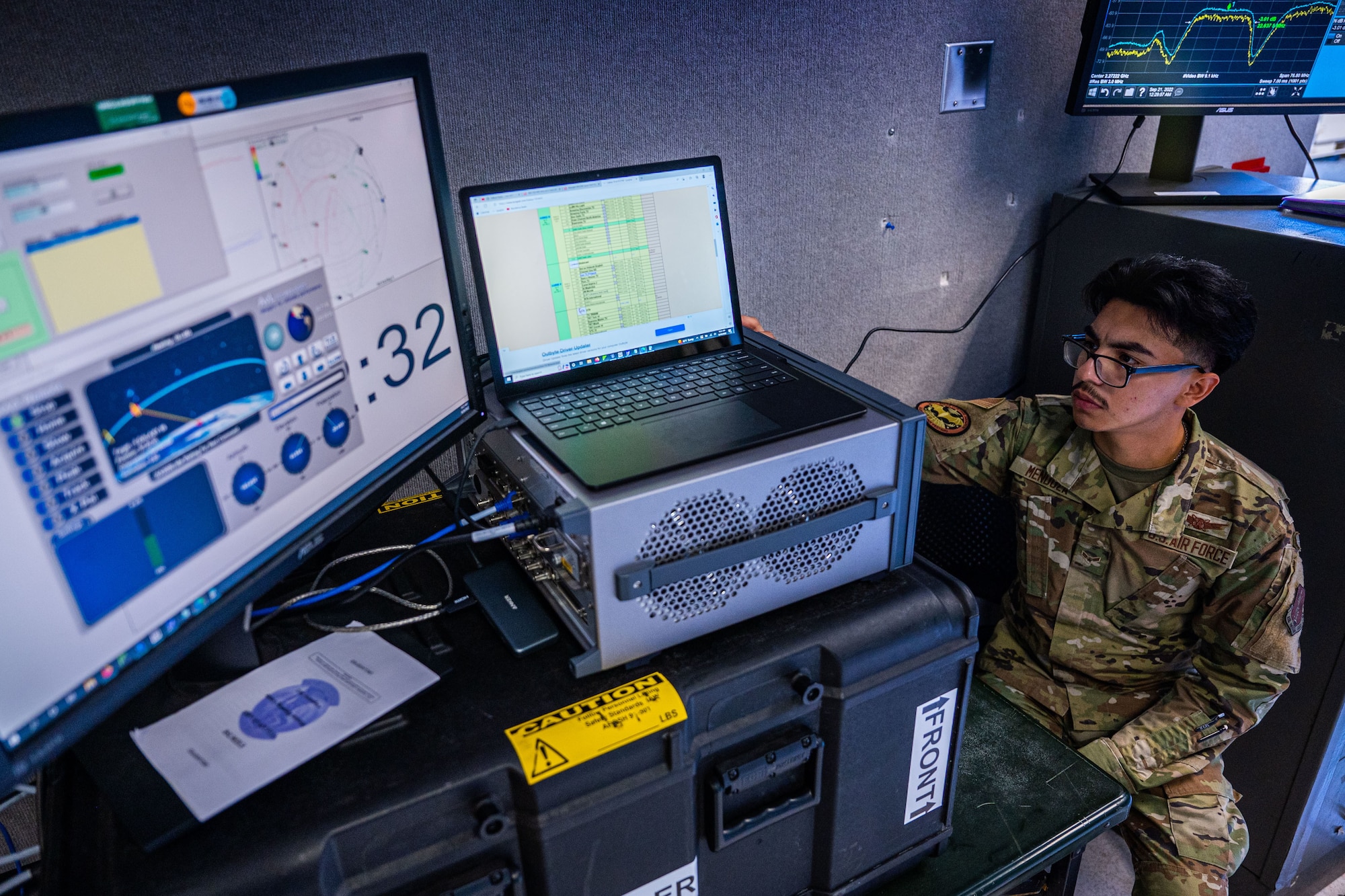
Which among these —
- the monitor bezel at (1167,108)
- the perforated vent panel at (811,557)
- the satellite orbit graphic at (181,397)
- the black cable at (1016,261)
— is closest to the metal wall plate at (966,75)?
the monitor bezel at (1167,108)

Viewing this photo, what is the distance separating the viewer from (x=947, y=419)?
136cm

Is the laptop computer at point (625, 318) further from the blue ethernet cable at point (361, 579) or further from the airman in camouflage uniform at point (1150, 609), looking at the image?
the airman in camouflage uniform at point (1150, 609)

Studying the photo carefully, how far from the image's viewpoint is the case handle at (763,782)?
64 centimetres

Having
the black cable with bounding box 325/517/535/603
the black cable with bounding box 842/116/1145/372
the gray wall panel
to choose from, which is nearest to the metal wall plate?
the gray wall panel

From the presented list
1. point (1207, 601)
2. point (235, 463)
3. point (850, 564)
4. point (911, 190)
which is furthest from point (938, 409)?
point (235, 463)

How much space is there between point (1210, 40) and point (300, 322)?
1.38m

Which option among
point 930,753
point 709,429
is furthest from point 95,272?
point 930,753

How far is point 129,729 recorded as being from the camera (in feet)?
2.03

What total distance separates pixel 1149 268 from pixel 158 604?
125 centimetres

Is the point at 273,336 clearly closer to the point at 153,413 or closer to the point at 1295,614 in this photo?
the point at 153,413

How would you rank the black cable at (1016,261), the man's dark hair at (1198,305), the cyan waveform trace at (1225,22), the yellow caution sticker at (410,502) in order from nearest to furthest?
the yellow caution sticker at (410,502) → the man's dark hair at (1198,305) → the cyan waveform trace at (1225,22) → the black cable at (1016,261)

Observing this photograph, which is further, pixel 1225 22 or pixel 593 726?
pixel 1225 22

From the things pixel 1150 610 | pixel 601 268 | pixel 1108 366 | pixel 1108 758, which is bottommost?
pixel 1108 758

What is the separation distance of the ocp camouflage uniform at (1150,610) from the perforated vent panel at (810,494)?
67cm
